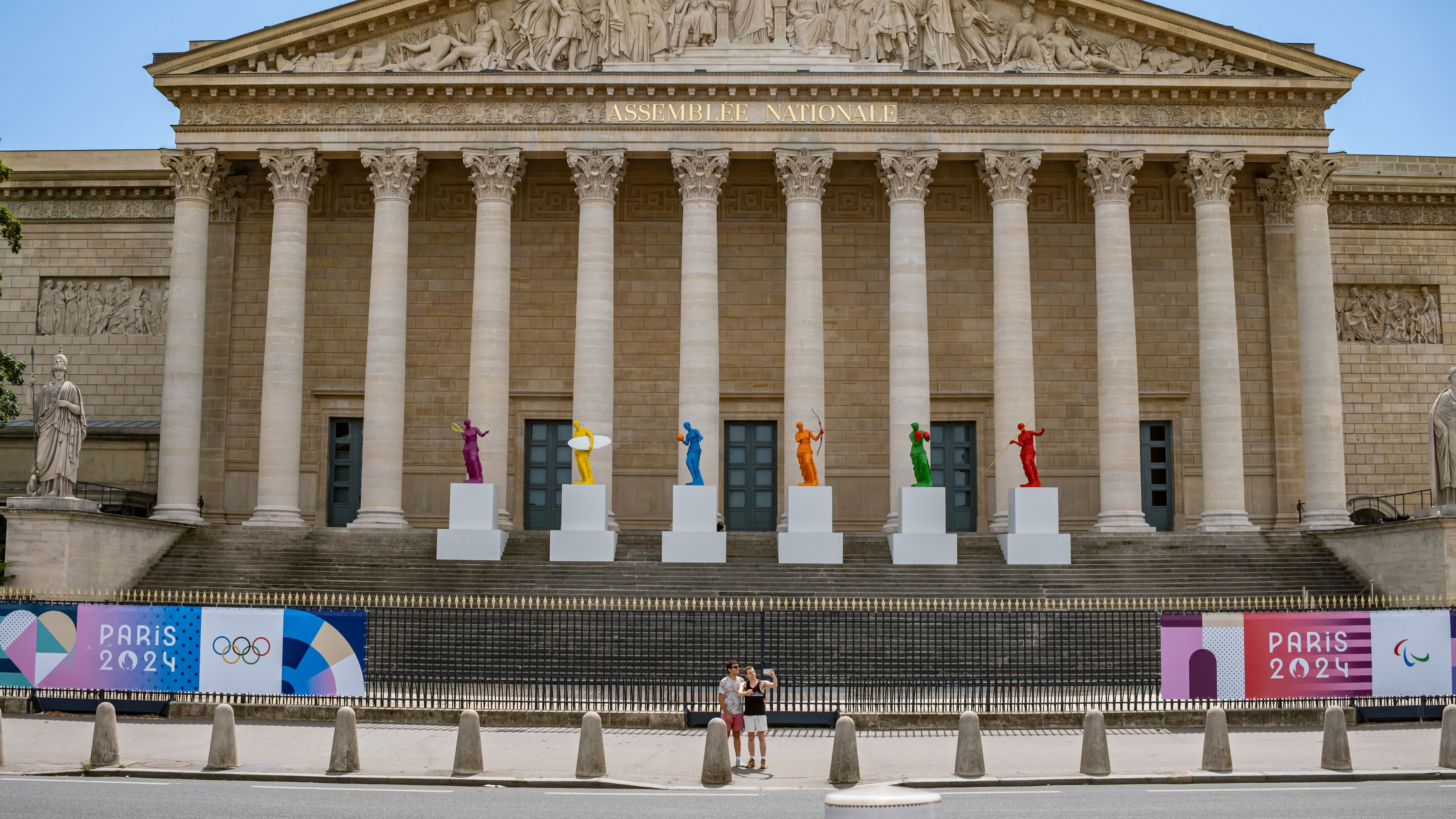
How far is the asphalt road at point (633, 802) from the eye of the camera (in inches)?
540

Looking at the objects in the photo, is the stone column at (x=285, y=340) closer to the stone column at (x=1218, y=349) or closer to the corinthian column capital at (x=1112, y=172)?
the corinthian column capital at (x=1112, y=172)

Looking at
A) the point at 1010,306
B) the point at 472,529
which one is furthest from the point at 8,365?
the point at 1010,306

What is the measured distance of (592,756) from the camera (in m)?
16.4

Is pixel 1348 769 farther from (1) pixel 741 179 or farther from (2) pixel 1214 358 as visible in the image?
(1) pixel 741 179

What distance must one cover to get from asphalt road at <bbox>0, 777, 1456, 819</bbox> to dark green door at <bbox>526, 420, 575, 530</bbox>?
23245 millimetres

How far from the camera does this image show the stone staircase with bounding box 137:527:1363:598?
2988cm

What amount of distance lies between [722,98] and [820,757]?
22137 millimetres

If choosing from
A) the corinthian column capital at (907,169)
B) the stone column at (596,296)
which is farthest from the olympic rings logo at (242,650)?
the corinthian column capital at (907,169)

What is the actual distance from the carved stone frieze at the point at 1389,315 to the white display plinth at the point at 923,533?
1695cm

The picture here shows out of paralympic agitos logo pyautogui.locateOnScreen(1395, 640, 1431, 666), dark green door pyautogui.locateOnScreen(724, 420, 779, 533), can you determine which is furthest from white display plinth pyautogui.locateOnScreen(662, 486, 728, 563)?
paralympic agitos logo pyautogui.locateOnScreen(1395, 640, 1431, 666)

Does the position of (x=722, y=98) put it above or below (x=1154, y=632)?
above

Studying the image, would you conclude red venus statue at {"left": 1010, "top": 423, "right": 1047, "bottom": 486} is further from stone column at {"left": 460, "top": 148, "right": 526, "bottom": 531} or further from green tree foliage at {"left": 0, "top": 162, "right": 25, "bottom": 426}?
green tree foliage at {"left": 0, "top": 162, "right": 25, "bottom": 426}

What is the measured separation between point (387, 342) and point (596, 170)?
6.99 m

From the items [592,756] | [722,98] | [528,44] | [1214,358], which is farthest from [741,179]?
[592,756]
